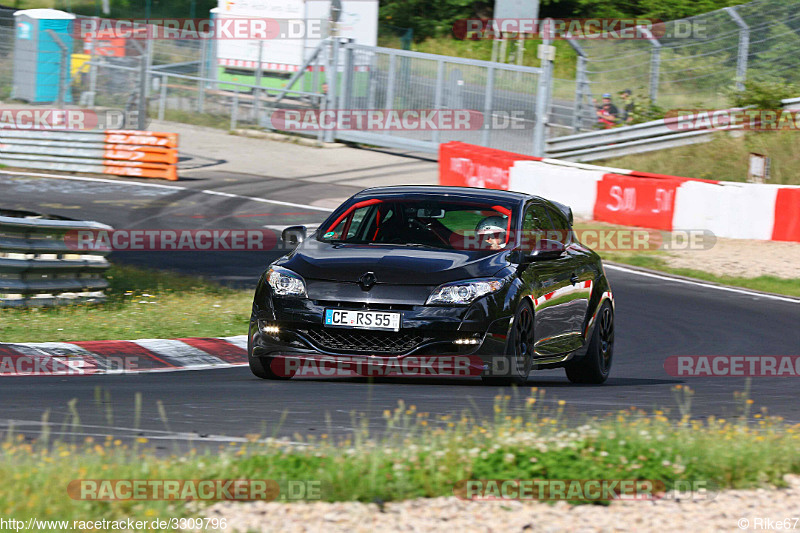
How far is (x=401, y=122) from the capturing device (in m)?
31.5

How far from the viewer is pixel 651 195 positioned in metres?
21.2

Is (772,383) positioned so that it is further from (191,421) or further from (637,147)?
(637,147)

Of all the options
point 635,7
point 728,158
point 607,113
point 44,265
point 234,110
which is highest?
point 635,7

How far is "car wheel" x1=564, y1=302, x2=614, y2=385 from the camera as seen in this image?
33.3 feet

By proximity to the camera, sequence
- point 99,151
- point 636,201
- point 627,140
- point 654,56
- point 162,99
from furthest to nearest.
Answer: point 162,99 < point 627,140 < point 99,151 < point 654,56 < point 636,201

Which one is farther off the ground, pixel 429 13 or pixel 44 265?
pixel 429 13

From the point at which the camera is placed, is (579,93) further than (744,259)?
Yes

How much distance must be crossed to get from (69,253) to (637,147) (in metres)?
17.2

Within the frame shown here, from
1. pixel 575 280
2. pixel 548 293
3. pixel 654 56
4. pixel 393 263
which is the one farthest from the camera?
pixel 654 56

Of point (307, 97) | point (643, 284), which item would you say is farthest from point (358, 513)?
point (307, 97)

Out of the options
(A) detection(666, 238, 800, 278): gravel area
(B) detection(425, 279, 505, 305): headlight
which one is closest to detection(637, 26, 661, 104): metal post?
(A) detection(666, 238, 800, 278): gravel area

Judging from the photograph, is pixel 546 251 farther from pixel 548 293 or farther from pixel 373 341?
pixel 373 341

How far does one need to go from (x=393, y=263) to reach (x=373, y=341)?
581 millimetres

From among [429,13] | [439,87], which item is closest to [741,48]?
[439,87]
